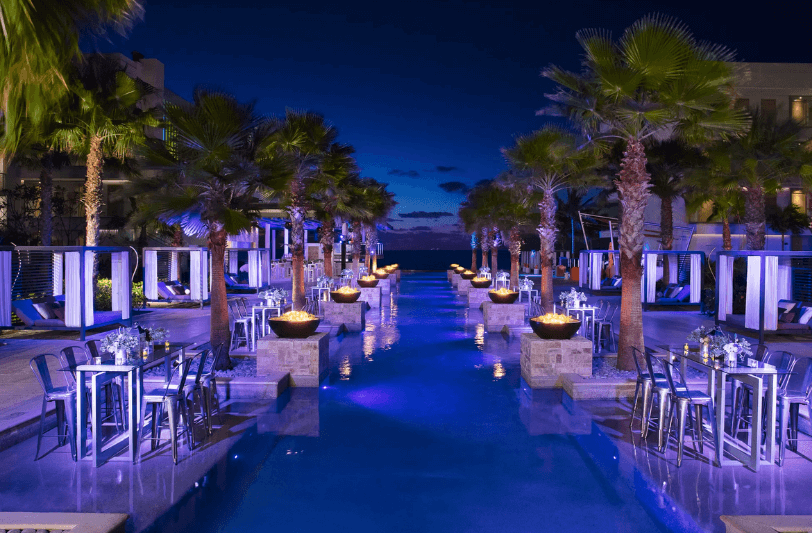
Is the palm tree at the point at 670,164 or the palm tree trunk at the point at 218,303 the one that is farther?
the palm tree at the point at 670,164

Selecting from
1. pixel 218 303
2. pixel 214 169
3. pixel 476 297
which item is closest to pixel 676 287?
pixel 476 297

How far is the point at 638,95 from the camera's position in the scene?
885 centimetres

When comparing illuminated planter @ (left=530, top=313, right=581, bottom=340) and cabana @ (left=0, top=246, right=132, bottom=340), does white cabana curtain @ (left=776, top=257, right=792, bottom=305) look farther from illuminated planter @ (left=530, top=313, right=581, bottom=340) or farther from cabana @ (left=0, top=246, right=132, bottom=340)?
cabana @ (left=0, top=246, right=132, bottom=340)

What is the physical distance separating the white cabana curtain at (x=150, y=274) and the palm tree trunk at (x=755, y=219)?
1904 cm

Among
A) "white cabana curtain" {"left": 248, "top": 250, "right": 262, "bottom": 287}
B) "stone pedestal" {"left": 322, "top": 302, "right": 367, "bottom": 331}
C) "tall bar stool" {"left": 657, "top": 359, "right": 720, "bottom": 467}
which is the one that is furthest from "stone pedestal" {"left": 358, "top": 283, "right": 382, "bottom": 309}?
"tall bar stool" {"left": 657, "top": 359, "right": 720, "bottom": 467}

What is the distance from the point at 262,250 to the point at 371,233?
13203 millimetres

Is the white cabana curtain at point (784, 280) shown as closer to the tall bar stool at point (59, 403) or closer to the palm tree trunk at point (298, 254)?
the palm tree trunk at point (298, 254)

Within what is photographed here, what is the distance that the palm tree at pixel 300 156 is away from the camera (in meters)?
15.7

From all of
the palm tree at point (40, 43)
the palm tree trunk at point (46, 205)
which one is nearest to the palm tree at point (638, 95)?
the palm tree at point (40, 43)

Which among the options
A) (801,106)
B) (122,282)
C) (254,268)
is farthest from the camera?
(801,106)

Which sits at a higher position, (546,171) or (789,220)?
(546,171)

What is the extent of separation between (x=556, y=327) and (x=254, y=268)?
59.6 feet

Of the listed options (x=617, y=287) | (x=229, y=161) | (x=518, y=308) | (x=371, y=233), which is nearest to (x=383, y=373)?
(x=229, y=161)

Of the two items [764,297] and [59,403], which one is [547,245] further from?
[59,403]
